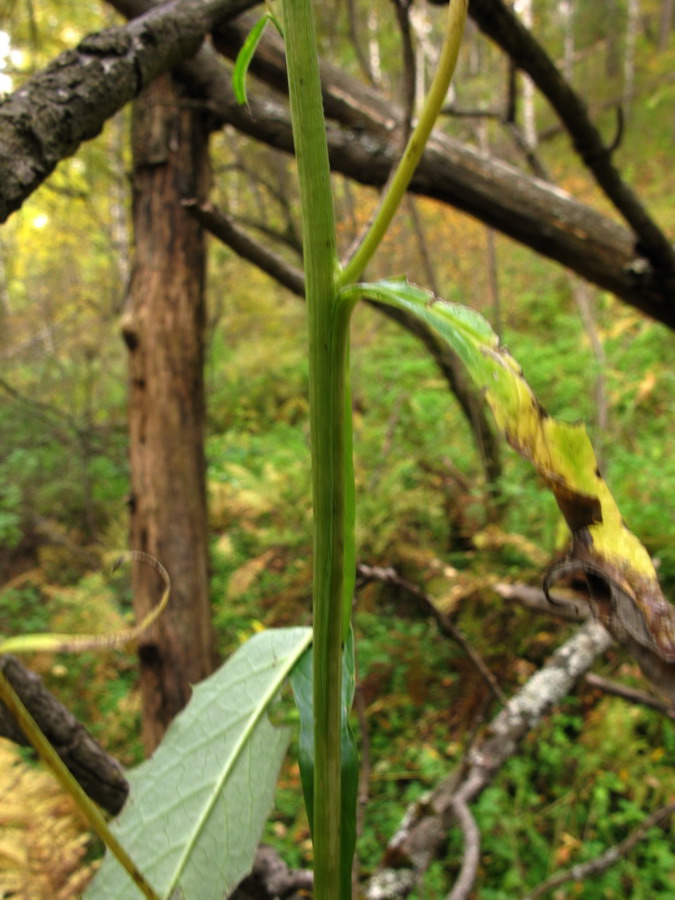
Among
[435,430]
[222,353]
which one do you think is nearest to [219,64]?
[435,430]

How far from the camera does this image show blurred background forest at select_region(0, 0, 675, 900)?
252cm

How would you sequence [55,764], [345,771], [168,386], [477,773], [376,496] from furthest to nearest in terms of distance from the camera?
[376,496], [168,386], [477,773], [345,771], [55,764]

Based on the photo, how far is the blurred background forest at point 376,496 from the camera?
8.28 ft

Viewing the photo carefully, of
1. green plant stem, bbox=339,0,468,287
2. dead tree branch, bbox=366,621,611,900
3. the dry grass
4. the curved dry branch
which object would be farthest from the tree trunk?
green plant stem, bbox=339,0,468,287

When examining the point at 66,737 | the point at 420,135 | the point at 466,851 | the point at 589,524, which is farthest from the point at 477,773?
the point at 420,135

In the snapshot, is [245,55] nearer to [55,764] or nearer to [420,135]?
[420,135]

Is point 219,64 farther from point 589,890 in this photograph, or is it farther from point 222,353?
point 222,353

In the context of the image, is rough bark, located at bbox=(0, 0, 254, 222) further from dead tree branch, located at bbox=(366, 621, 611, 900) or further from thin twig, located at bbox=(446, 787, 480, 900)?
thin twig, located at bbox=(446, 787, 480, 900)

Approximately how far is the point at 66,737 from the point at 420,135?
65cm

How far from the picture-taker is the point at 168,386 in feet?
6.13

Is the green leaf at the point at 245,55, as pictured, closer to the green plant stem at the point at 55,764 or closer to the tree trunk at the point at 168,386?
the green plant stem at the point at 55,764

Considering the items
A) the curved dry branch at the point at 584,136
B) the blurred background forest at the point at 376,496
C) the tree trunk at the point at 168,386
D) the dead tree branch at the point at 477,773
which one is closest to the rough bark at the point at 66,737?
the blurred background forest at the point at 376,496

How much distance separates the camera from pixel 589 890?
2.19m

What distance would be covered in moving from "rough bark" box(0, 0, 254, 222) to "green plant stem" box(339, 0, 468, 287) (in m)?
0.43
